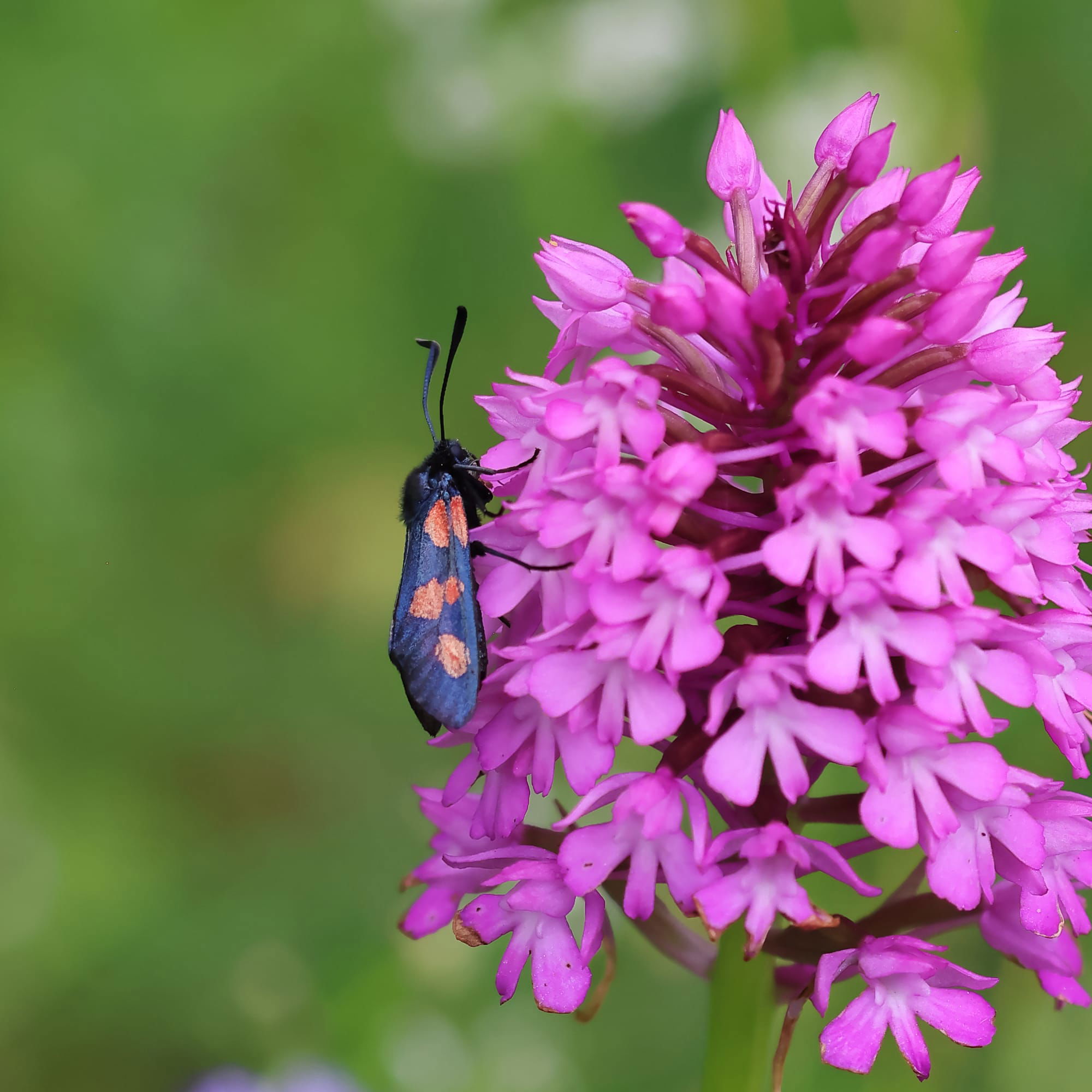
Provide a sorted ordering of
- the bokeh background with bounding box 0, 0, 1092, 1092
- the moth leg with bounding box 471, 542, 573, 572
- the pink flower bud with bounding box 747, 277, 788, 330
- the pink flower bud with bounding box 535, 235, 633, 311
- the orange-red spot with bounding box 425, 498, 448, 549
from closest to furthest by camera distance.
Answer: the pink flower bud with bounding box 747, 277, 788, 330, the moth leg with bounding box 471, 542, 573, 572, the pink flower bud with bounding box 535, 235, 633, 311, the orange-red spot with bounding box 425, 498, 448, 549, the bokeh background with bounding box 0, 0, 1092, 1092

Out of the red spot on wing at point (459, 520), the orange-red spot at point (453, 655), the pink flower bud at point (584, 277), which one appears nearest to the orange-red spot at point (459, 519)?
the red spot on wing at point (459, 520)

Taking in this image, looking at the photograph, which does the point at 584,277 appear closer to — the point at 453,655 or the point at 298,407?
the point at 453,655

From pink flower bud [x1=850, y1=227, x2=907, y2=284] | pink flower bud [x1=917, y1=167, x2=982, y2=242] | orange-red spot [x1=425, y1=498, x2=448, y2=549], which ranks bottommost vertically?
orange-red spot [x1=425, y1=498, x2=448, y2=549]

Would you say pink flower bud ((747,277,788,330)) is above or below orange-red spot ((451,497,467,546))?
above

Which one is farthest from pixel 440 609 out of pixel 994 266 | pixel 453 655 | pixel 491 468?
pixel 994 266

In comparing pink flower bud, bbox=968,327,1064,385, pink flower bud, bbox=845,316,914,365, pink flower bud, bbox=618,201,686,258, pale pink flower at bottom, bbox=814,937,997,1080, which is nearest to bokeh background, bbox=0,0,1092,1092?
pale pink flower at bottom, bbox=814,937,997,1080

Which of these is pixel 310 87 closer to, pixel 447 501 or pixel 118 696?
pixel 118 696

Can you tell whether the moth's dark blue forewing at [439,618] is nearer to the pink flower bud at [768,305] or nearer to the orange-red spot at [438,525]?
the orange-red spot at [438,525]

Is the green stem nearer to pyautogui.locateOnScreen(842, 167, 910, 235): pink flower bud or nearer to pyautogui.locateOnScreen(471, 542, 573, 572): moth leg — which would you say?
pyautogui.locateOnScreen(471, 542, 573, 572): moth leg
